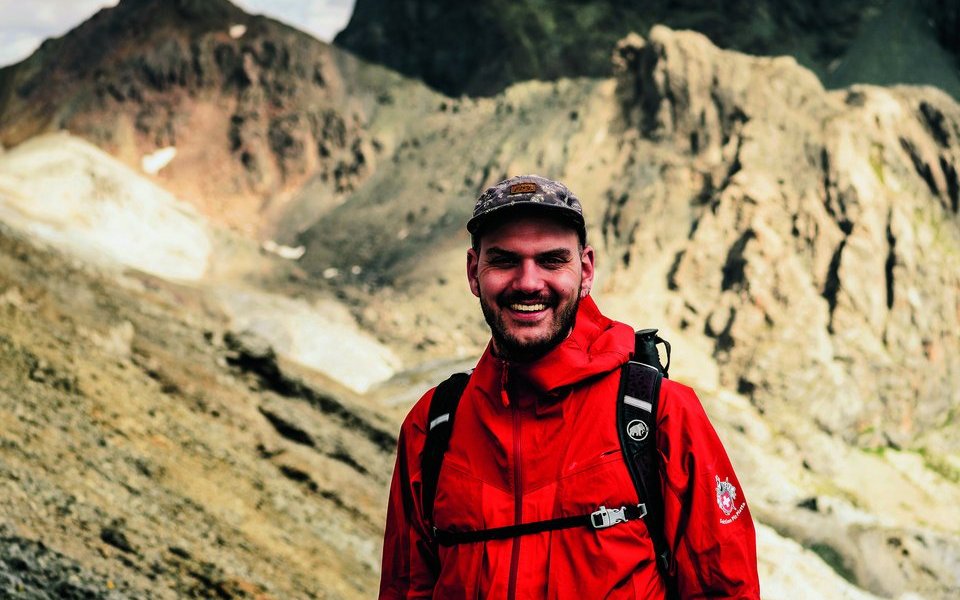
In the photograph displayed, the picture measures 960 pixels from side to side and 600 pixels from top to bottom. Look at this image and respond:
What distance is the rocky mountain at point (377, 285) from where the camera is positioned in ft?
46.5

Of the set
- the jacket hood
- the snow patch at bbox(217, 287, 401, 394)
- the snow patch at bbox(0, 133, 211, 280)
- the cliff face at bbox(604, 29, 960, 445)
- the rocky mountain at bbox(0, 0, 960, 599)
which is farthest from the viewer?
the cliff face at bbox(604, 29, 960, 445)

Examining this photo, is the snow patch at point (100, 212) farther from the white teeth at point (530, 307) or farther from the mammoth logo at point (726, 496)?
the mammoth logo at point (726, 496)

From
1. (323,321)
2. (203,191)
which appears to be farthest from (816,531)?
(203,191)

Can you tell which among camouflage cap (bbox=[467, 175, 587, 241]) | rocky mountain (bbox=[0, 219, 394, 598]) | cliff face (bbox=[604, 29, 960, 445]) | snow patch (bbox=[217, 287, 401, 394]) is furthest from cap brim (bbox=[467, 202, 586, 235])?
cliff face (bbox=[604, 29, 960, 445])

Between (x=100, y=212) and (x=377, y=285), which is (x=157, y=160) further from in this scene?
(x=377, y=285)

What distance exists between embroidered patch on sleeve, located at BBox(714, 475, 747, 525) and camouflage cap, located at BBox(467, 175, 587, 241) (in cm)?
103

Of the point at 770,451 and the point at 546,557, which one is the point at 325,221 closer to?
the point at 770,451

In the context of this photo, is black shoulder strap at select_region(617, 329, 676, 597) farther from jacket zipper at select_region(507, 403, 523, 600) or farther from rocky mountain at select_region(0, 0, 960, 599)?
rocky mountain at select_region(0, 0, 960, 599)

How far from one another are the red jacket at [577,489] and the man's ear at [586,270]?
16 centimetres

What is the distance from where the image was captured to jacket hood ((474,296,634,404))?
138 inches

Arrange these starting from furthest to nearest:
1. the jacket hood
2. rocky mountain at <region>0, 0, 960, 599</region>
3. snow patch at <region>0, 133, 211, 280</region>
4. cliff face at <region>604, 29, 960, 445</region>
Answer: cliff face at <region>604, 29, 960, 445</region>, snow patch at <region>0, 133, 211, 280</region>, rocky mountain at <region>0, 0, 960, 599</region>, the jacket hood

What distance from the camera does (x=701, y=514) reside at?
3.36m

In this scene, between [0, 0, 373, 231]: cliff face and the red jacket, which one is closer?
the red jacket

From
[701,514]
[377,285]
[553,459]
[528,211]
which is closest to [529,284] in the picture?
[528,211]
